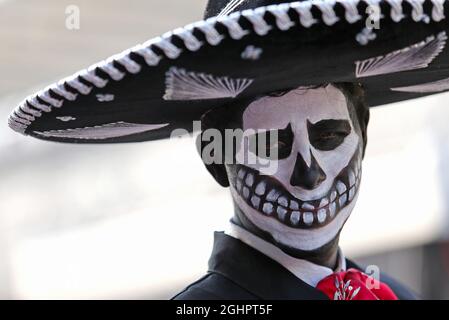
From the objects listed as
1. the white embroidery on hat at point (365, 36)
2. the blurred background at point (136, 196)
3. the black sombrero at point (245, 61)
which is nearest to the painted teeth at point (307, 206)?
the black sombrero at point (245, 61)

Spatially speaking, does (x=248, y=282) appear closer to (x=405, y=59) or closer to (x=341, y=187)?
(x=341, y=187)

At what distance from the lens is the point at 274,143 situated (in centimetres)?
178

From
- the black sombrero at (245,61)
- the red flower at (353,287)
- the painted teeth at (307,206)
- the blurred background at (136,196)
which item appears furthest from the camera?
the blurred background at (136,196)

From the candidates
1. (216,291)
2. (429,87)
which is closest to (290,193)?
(216,291)

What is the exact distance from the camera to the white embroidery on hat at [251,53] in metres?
1.55

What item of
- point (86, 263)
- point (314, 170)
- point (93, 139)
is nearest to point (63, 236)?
point (86, 263)

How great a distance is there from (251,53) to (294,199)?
12.5 inches

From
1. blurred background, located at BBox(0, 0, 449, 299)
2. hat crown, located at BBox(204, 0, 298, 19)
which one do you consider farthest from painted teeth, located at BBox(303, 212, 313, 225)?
blurred background, located at BBox(0, 0, 449, 299)

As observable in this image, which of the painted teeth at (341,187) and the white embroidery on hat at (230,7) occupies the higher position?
the white embroidery on hat at (230,7)

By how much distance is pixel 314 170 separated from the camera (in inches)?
68.6

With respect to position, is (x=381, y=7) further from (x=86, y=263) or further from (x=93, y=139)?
(x=86, y=263)

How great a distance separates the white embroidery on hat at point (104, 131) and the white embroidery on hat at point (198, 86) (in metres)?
0.21

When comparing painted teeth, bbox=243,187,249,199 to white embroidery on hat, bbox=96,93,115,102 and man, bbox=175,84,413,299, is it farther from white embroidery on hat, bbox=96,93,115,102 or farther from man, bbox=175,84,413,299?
white embroidery on hat, bbox=96,93,115,102

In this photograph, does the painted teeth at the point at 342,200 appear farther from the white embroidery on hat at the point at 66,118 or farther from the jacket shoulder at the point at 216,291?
the white embroidery on hat at the point at 66,118
